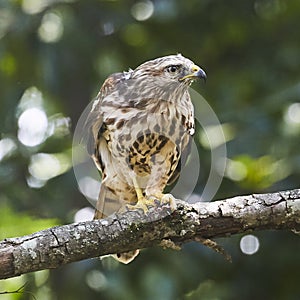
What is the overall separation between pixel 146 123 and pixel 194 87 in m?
2.02

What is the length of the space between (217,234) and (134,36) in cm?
353

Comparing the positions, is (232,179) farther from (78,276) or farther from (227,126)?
(78,276)

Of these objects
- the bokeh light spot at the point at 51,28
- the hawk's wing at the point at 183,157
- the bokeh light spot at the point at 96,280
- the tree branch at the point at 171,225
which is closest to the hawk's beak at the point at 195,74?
the hawk's wing at the point at 183,157

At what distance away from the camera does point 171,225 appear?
3693 mm

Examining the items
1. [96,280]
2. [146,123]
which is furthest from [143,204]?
[96,280]

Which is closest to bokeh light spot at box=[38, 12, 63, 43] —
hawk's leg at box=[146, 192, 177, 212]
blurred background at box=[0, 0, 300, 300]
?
blurred background at box=[0, 0, 300, 300]

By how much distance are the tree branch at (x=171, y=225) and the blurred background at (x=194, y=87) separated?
1.61 metres

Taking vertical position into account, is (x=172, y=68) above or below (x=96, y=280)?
above

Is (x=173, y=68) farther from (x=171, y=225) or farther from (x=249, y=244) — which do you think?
(x=249, y=244)

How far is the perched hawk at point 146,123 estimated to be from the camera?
14.4 feet

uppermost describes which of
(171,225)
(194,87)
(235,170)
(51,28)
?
(51,28)

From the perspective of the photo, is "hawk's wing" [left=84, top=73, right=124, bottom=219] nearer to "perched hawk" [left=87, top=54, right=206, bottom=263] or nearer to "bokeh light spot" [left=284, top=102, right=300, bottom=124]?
"perched hawk" [left=87, top=54, right=206, bottom=263]

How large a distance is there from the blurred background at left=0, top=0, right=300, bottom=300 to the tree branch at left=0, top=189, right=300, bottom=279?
161cm

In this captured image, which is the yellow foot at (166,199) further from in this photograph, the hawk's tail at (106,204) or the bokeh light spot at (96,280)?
the bokeh light spot at (96,280)
